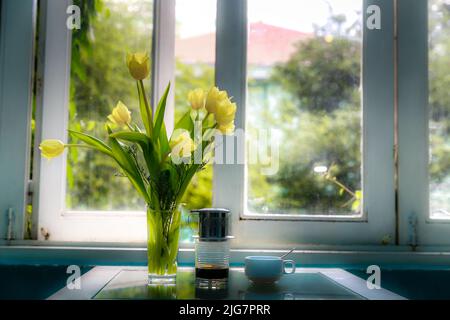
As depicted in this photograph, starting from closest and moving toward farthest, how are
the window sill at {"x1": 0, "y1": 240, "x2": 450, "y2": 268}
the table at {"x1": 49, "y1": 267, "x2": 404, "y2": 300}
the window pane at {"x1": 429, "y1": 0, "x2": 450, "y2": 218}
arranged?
the table at {"x1": 49, "y1": 267, "x2": 404, "y2": 300}
the window sill at {"x1": 0, "y1": 240, "x2": 450, "y2": 268}
the window pane at {"x1": 429, "y1": 0, "x2": 450, "y2": 218}

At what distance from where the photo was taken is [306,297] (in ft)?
4.12

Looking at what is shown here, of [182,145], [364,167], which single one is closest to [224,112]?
[182,145]

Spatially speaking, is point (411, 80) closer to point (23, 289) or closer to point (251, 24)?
point (251, 24)

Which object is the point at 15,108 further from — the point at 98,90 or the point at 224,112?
the point at 224,112

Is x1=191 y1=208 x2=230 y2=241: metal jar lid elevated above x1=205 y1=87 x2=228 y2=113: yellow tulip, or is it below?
below

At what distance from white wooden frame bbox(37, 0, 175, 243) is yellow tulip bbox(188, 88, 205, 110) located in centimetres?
35

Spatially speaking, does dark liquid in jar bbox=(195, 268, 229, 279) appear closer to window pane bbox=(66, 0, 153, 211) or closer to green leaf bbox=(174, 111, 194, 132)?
green leaf bbox=(174, 111, 194, 132)

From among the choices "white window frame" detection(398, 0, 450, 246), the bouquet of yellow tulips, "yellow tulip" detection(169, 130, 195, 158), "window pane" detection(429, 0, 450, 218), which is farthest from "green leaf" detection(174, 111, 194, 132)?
"window pane" detection(429, 0, 450, 218)

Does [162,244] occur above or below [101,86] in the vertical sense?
below

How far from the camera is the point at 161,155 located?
1472 mm

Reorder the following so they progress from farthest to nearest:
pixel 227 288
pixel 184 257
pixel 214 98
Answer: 1. pixel 184 257
2. pixel 214 98
3. pixel 227 288

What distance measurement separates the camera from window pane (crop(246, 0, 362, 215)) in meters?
1.86

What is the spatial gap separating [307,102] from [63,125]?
0.82 m
